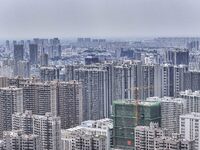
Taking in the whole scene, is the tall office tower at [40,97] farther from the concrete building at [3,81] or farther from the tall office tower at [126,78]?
the tall office tower at [126,78]

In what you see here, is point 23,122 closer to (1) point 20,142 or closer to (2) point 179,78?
(1) point 20,142

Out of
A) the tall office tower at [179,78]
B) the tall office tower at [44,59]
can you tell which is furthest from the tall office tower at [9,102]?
the tall office tower at [44,59]

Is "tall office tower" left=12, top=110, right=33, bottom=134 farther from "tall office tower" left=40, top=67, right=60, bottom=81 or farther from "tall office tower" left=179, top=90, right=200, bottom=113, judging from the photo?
"tall office tower" left=40, top=67, right=60, bottom=81

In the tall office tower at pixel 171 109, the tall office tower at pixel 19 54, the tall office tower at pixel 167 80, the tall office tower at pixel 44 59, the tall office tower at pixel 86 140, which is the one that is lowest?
the tall office tower at pixel 86 140

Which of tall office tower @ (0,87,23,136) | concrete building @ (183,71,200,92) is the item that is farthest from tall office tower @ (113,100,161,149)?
concrete building @ (183,71,200,92)

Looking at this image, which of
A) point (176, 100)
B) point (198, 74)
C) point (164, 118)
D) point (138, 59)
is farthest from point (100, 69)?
point (164, 118)
